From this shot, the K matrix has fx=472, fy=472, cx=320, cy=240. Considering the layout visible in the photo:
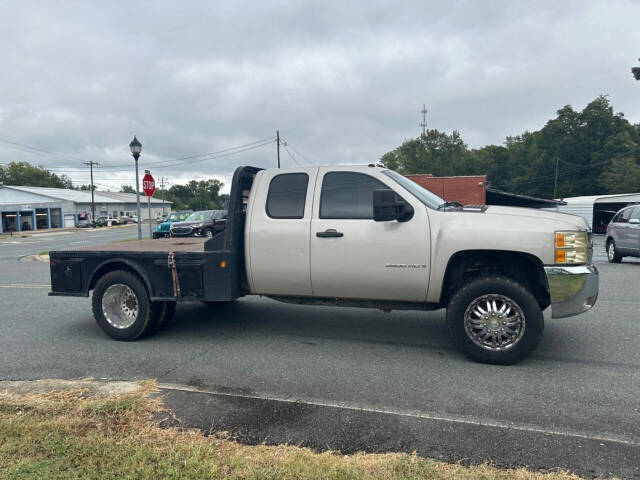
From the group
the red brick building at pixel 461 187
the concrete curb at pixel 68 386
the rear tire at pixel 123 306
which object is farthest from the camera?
the red brick building at pixel 461 187

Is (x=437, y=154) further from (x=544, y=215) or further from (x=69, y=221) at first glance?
(x=544, y=215)

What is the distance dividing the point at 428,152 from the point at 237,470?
92.7m

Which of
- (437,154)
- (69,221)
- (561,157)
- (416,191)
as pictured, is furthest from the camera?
(437,154)

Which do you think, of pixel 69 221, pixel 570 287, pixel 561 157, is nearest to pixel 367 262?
pixel 570 287

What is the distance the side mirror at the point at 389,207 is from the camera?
180 inches

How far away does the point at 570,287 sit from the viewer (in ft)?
14.5

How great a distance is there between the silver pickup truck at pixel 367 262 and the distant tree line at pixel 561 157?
54.5 meters

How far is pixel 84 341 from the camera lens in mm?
5859

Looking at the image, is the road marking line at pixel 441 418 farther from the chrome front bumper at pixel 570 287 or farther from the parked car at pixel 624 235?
the parked car at pixel 624 235

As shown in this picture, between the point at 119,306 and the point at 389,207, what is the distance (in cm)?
362

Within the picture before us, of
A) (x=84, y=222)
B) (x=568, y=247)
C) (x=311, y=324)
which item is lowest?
(x=311, y=324)

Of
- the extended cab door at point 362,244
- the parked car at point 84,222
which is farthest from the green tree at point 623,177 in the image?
the parked car at point 84,222

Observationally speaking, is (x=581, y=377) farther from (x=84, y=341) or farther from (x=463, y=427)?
(x=84, y=341)

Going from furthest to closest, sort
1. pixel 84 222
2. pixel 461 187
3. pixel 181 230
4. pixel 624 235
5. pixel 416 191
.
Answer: pixel 84 222, pixel 461 187, pixel 181 230, pixel 624 235, pixel 416 191
